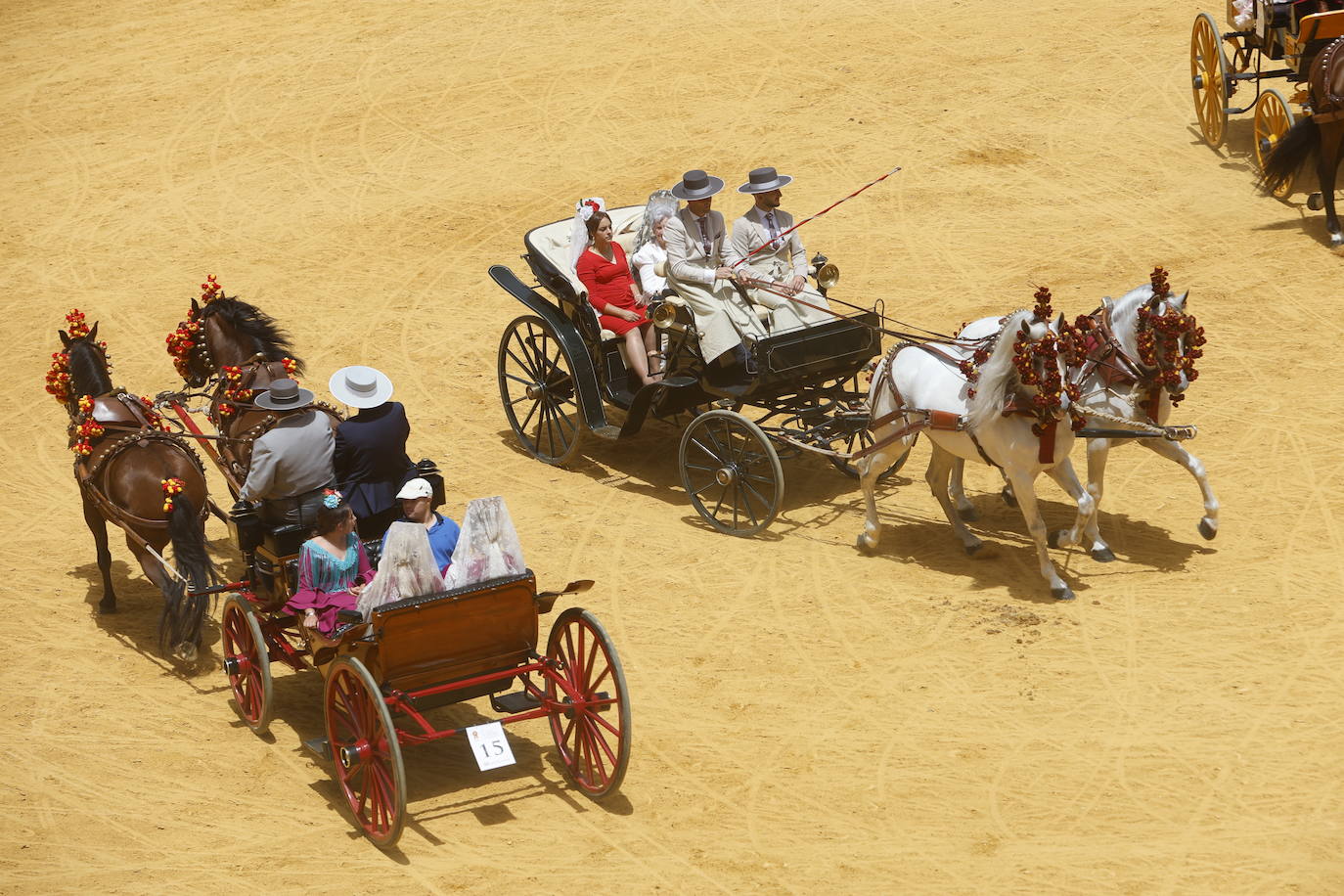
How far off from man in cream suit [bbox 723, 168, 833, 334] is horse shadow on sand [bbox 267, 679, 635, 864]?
11.7ft

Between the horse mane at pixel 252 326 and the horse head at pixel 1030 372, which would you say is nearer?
the horse head at pixel 1030 372

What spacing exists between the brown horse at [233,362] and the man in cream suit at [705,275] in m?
2.70

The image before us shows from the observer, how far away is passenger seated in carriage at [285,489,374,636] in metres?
7.82

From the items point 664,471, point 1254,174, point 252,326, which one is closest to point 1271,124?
point 1254,174

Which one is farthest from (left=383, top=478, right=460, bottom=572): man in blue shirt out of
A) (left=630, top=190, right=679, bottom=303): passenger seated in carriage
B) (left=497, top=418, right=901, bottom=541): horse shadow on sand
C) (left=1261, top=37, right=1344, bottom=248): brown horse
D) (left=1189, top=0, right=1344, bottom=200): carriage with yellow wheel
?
(left=1189, top=0, right=1344, bottom=200): carriage with yellow wheel

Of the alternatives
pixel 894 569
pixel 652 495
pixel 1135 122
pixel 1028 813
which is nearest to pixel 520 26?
pixel 1135 122

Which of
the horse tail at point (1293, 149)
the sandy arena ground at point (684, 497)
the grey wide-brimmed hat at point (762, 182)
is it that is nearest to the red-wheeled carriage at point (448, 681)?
the sandy arena ground at point (684, 497)

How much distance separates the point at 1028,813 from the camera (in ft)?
24.5

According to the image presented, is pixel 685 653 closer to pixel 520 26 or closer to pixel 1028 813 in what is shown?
pixel 1028 813

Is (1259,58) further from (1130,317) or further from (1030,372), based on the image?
(1030,372)

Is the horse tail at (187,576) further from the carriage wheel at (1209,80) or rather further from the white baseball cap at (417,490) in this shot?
the carriage wheel at (1209,80)

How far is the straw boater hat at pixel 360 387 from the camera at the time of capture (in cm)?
871

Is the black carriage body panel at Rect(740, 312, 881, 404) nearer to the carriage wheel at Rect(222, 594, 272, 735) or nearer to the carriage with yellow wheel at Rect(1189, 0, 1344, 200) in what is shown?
the carriage wheel at Rect(222, 594, 272, 735)

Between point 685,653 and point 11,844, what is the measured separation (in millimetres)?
3807
